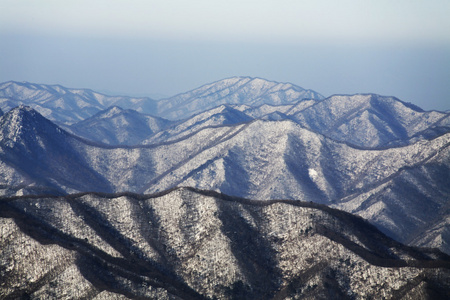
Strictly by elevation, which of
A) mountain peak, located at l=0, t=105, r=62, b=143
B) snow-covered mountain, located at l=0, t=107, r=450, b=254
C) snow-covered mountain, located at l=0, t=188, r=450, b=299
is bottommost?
snow-covered mountain, located at l=0, t=188, r=450, b=299

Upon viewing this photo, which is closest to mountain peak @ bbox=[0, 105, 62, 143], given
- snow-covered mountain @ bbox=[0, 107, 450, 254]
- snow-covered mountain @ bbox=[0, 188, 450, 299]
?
snow-covered mountain @ bbox=[0, 107, 450, 254]

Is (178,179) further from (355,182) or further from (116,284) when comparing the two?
(116,284)

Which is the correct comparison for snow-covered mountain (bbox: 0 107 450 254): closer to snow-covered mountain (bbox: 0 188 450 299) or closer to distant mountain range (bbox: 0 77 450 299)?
distant mountain range (bbox: 0 77 450 299)

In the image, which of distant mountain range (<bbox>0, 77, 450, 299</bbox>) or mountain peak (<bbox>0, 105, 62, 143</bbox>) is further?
mountain peak (<bbox>0, 105, 62, 143</bbox>)

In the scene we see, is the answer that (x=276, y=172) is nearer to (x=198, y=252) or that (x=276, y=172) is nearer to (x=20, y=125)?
(x=20, y=125)

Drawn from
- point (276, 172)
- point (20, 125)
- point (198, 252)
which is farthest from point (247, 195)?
point (198, 252)

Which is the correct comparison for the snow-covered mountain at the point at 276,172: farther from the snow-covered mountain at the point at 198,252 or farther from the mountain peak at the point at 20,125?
the snow-covered mountain at the point at 198,252

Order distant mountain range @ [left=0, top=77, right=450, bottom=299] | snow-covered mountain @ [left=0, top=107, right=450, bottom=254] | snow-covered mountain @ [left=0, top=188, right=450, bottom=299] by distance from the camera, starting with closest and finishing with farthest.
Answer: snow-covered mountain @ [left=0, top=188, right=450, bottom=299] → distant mountain range @ [left=0, top=77, right=450, bottom=299] → snow-covered mountain @ [left=0, top=107, right=450, bottom=254]
